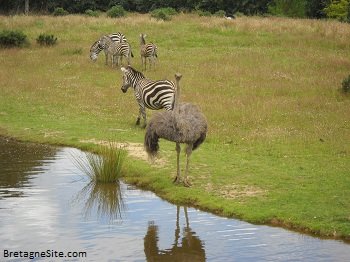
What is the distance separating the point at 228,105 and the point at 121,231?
1384cm

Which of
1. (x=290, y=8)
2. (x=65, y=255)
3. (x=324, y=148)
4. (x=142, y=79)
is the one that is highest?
(x=290, y=8)

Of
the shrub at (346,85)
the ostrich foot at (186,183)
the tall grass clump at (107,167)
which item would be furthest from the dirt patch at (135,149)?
the shrub at (346,85)

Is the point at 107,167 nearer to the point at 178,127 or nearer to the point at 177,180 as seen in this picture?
the point at 177,180

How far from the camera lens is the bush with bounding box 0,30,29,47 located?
1647 inches

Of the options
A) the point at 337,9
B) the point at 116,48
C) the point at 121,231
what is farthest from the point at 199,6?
the point at 121,231

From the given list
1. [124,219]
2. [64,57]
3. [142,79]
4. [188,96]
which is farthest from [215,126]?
[64,57]

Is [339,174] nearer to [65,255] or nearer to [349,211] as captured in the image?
[349,211]

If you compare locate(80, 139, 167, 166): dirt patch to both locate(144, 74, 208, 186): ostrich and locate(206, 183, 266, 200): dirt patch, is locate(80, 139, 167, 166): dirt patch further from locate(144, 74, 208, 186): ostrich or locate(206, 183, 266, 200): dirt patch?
locate(206, 183, 266, 200): dirt patch

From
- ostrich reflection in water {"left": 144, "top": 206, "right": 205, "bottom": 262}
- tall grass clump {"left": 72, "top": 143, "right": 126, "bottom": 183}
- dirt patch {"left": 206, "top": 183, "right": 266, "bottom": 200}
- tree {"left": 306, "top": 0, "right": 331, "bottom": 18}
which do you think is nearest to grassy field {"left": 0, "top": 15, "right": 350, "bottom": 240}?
dirt patch {"left": 206, "top": 183, "right": 266, "bottom": 200}

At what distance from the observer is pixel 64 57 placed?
3859 cm

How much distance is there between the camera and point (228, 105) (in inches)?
1045

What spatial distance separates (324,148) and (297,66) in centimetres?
1674

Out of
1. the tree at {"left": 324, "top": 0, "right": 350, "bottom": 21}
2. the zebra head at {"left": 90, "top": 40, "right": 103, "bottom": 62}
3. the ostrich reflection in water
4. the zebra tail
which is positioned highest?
the tree at {"left": 324, "top": 0, "right": 350, "bottom": 21}

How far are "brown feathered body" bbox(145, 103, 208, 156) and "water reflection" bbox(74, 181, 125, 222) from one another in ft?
4.85
